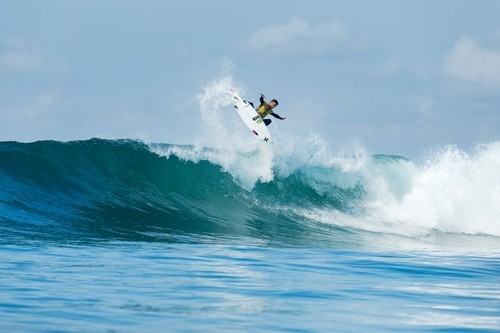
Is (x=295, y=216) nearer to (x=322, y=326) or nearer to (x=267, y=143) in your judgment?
(x=267, y=143)

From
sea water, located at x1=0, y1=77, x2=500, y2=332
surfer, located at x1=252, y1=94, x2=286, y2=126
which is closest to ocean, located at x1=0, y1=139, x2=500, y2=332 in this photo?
sea water, located at x1=0, y1=77, x2=500, y2=332

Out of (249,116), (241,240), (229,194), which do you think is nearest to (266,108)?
(249,116)

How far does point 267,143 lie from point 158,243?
31.0 feet

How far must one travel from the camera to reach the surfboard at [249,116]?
17938 mm

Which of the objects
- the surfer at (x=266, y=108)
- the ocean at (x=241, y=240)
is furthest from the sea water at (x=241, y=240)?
the surfer at (x=266, y=108)

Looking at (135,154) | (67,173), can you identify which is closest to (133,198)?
(67,173)

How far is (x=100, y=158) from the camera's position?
1850 cm

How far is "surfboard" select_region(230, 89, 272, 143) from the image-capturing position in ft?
58.9

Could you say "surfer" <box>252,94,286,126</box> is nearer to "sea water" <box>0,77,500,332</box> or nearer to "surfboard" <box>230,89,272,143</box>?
"surfboard" <box>230,89,272,143</box>

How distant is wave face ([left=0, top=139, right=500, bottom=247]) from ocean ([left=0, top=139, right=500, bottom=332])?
6 centimetres

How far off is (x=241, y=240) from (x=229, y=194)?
5.49 metres

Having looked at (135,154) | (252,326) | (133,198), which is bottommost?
(252,326)

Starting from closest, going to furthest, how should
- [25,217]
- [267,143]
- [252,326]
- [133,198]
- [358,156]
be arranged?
[252,326] → [25,217] → [133,198] → [267,143] → [358,156]

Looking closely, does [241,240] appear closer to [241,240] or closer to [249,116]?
[241,240]
